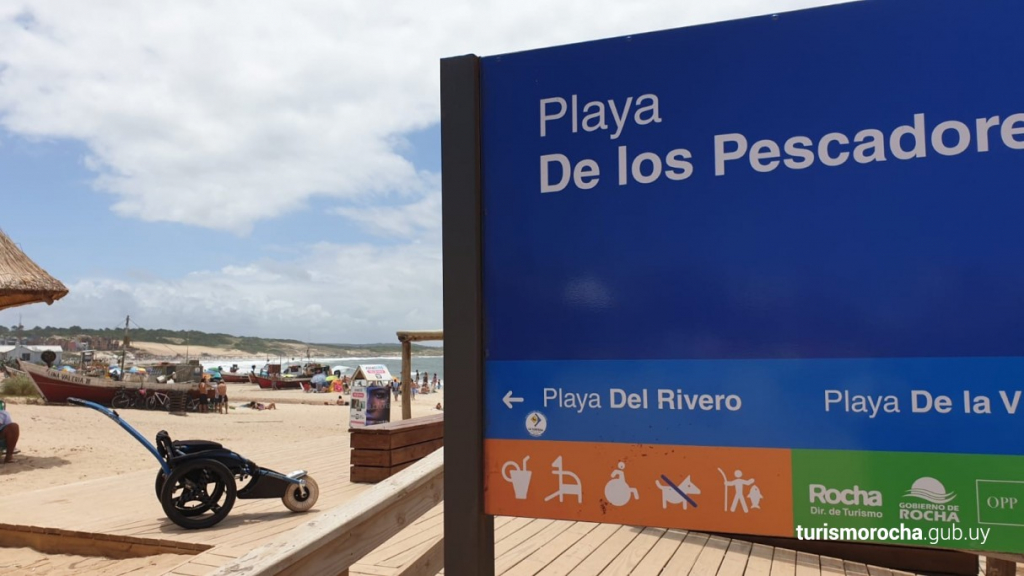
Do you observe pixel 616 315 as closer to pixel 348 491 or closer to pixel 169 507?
pixel 169 507

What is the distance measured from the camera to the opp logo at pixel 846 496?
160 centimetres

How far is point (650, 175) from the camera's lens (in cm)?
181

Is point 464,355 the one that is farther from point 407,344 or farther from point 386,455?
point 407,344

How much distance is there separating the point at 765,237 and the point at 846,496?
0.68 metres

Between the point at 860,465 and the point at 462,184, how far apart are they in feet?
4.27

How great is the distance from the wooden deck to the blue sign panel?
1771 millimetres

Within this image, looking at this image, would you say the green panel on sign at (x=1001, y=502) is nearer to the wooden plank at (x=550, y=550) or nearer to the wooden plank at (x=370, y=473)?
the wooden plank at (x=550, y=550)

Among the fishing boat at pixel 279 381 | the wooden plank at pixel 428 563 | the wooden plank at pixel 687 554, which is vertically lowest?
the fishing boat at pixel 279 381

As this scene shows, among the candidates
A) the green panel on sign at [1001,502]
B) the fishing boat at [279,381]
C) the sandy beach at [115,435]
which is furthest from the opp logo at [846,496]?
the fishing boat at [279,381]

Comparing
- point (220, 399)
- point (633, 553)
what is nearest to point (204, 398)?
point (220, 399)

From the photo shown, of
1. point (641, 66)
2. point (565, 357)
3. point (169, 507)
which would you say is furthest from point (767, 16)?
point (169, 507)

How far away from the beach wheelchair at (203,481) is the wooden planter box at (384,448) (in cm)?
120

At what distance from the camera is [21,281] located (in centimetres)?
1197

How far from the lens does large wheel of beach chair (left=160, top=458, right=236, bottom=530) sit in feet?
18.1
